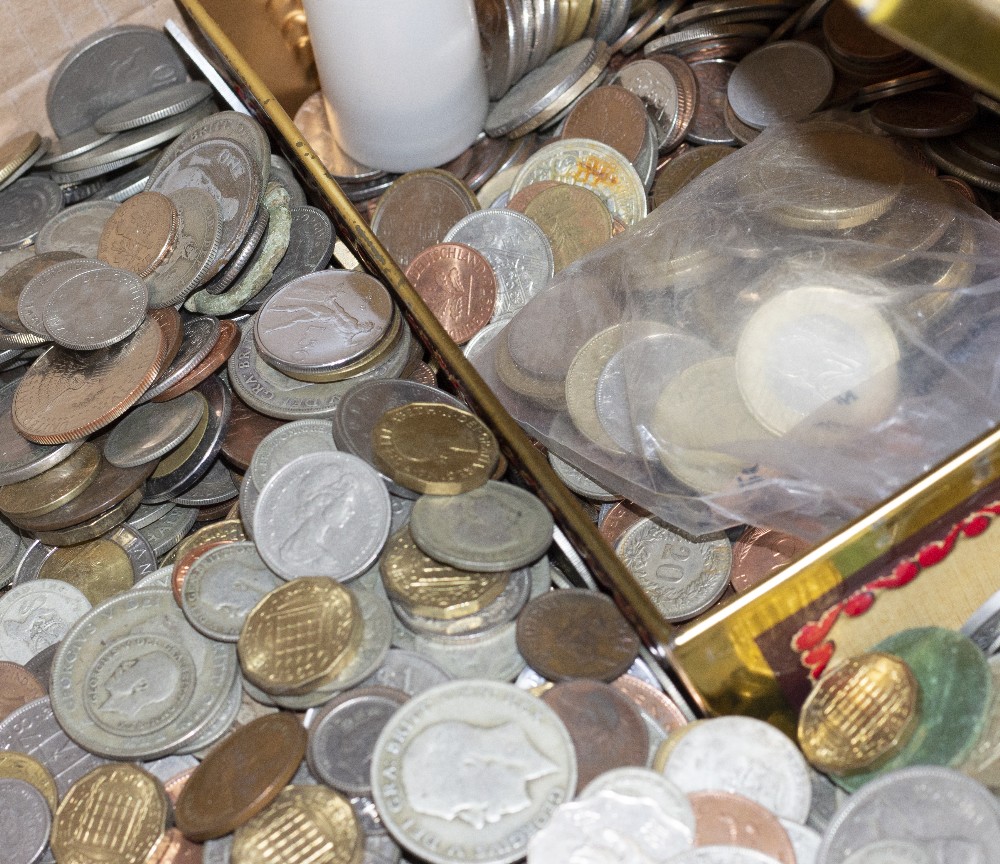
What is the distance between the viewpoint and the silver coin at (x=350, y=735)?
1002 millimetres

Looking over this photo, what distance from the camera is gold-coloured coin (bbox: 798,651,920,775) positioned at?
960 millimetres

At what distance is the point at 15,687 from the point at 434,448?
0.53 metres

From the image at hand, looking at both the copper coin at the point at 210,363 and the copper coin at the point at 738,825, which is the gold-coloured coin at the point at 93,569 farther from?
the copper coin at the point at 738,825

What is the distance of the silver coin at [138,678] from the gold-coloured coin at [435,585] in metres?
0.19

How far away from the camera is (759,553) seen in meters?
1.22

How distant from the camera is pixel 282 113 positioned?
1.44m

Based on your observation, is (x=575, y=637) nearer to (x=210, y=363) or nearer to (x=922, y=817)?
(x=922, y=817)

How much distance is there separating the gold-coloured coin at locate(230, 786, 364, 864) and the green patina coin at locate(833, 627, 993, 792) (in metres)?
0.44

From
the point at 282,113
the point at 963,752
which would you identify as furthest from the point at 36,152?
the point at 963,752

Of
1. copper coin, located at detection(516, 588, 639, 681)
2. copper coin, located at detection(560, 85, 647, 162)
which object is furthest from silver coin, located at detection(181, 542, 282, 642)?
copper coin, located at detection(560, 85, 647, 162)

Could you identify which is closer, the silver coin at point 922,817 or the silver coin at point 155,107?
the silver coin at point 922,817

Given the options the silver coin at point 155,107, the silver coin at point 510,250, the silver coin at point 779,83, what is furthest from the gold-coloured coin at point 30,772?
the silver coin at point 779,83

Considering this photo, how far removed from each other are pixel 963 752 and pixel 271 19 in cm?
135

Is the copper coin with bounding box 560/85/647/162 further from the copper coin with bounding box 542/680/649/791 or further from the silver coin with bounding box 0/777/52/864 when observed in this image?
the silver coin with bounding box 0/777/52/864
